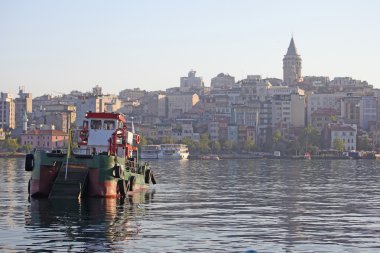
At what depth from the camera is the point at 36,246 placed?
35.8 metres

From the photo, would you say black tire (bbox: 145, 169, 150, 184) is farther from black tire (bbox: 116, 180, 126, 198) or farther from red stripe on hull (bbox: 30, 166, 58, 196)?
red stripe on hull (bbox: 30, 166, 58, 196)

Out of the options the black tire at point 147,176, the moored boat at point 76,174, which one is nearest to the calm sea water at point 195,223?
the moored boat at point 76,174

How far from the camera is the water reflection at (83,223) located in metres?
36.6

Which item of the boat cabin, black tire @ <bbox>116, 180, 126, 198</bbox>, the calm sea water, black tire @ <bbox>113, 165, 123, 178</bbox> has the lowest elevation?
the calm sea water

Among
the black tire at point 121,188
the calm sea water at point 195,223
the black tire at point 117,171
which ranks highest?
the black tire at point 117,171

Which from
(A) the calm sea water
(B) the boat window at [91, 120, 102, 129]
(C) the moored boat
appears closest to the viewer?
(A) the calm sea water

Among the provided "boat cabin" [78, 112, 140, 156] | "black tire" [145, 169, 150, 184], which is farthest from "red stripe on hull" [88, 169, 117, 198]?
"black tire" [145, 169, 150, 184]

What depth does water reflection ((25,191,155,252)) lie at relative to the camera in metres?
36.6

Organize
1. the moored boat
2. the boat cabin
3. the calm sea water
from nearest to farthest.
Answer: the calm sea water
the moored boat
the boat cabin

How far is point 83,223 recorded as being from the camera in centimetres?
4291

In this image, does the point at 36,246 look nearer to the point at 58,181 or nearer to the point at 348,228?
the point at 348,228

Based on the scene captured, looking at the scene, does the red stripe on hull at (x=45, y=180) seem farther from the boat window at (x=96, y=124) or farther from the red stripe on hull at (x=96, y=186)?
the boat window at (x=96, y=124)

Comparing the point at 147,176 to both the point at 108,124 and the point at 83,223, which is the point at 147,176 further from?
the point at 83,223

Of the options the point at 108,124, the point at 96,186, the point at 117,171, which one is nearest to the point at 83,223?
the point at 96,186
